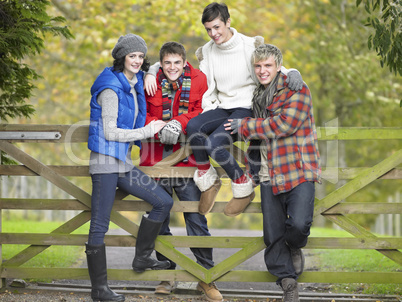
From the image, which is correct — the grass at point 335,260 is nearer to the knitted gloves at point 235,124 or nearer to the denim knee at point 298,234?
the denim knee at point 298,234

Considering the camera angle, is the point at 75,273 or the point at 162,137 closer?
the point at 162,137

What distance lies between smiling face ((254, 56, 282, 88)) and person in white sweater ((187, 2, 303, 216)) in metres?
0.15

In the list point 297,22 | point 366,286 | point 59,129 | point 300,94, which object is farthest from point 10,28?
point 297,22

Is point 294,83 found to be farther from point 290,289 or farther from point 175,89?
point 290,289

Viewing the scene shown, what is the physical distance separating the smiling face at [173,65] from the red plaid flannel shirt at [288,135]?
769 mm

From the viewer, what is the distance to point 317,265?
699 cm

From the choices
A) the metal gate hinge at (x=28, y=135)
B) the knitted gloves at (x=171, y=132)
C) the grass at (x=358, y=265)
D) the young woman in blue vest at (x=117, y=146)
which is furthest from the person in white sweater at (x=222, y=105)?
the grass at (x=358, y=265)

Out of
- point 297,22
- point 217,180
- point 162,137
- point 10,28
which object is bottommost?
point 217,180

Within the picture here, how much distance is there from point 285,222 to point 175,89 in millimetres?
1517

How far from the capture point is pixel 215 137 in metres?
4.32

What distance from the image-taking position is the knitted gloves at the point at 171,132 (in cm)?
432

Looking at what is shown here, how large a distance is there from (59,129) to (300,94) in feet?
7.30

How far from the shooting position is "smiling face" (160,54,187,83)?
4.48 m

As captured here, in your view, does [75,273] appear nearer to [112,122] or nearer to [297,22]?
[112,122]
